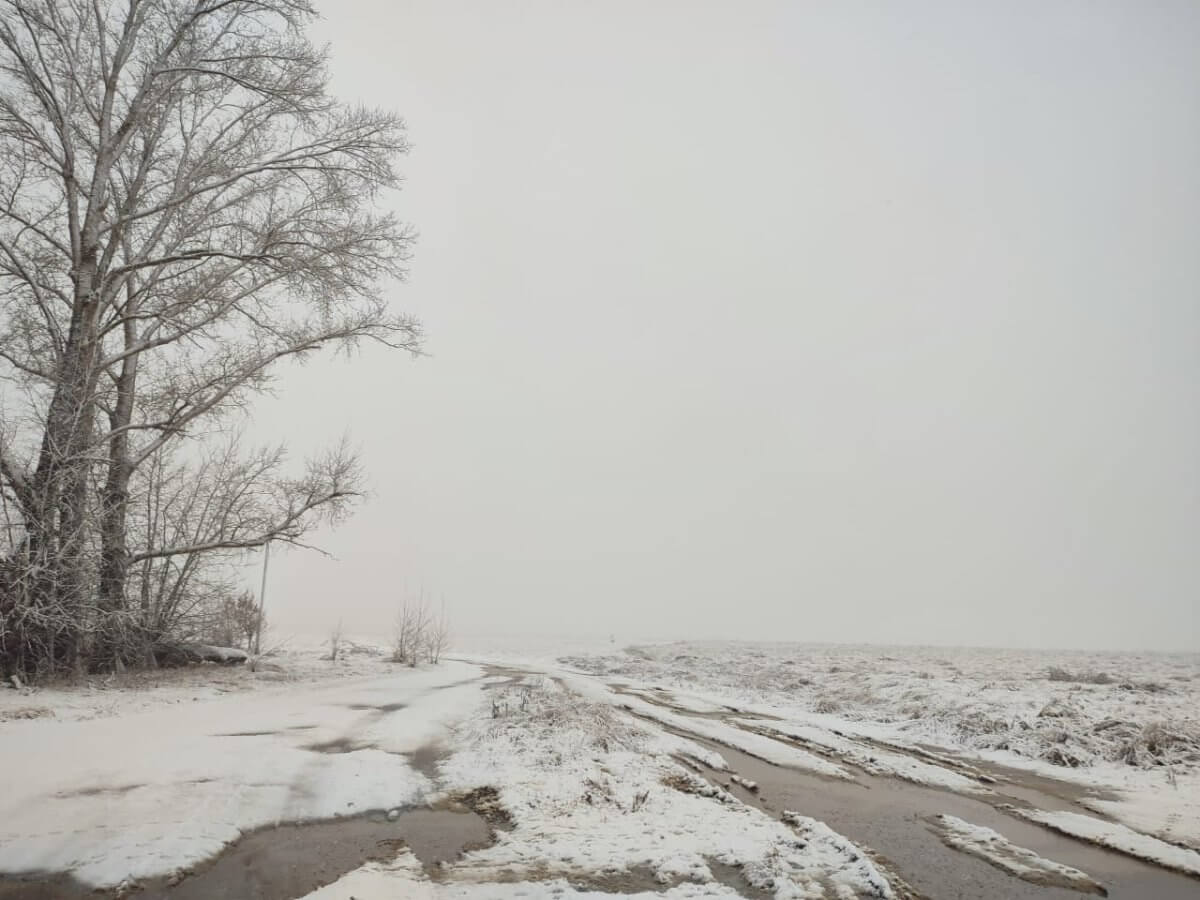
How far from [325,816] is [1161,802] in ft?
28.7

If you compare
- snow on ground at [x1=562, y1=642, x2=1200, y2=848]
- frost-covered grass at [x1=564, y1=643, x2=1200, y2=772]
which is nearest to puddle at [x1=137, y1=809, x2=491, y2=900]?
snow on ground at [x1=562, y1=642, x2=1200, y2=848]

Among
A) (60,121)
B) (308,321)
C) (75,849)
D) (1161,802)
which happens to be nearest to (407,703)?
(75,849)

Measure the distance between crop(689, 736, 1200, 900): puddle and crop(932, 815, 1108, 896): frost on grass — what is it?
105 mm

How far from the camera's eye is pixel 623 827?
15.9 ft

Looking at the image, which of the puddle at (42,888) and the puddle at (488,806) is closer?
the puddle at (42,888)

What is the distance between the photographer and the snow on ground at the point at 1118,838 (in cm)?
504

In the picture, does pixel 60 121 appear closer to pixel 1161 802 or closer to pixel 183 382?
pixel 183 382

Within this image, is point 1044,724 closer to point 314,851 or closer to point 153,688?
point 314,851

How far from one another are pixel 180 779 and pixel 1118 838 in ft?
27.2

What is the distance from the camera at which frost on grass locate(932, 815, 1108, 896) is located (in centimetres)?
453

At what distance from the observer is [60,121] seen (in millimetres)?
10828

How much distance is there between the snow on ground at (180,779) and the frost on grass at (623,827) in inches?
39.0

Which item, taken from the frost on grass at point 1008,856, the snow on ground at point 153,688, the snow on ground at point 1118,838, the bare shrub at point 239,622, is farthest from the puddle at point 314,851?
the bare shrub at point 239,622

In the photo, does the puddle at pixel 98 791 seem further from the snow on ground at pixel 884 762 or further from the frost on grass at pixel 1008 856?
the snow on ground at pixel 884 762
